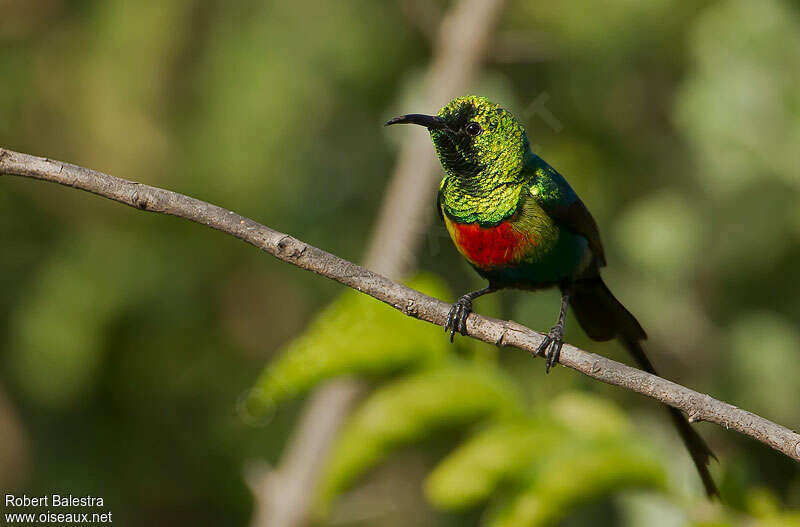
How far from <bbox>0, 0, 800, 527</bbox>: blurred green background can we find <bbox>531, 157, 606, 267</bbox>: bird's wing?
59 cm

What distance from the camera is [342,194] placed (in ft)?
16.9

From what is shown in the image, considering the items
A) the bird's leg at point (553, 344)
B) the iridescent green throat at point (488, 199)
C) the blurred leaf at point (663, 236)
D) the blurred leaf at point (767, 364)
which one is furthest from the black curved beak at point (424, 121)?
the blurred leaf at point (767, 364)

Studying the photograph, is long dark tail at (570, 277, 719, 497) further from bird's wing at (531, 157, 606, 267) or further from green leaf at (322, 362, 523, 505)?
green leaf at (322, 362, 523, 505)

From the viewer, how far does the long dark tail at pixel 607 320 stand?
9.12ft

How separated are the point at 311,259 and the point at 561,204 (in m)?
0.90

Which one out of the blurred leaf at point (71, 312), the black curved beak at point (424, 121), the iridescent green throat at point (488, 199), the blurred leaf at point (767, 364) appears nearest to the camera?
the black curved beak at point (424, 121)

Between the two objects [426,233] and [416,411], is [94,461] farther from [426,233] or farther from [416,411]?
[416,411]

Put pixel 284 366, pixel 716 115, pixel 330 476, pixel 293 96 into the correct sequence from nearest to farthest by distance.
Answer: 1. pixel 284 366
2. pixel 330 476
3. pixel 716 115
4. pixel 293 96

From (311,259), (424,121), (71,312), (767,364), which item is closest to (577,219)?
(424,121)

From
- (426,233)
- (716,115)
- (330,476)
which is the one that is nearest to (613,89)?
(716,115)

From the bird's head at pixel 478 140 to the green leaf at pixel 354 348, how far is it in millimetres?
340

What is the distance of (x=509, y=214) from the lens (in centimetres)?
261

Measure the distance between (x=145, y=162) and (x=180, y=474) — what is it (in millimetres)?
1664

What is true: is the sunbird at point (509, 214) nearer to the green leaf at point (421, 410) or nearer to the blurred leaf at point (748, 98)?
the green leaf at point (421, 410)
